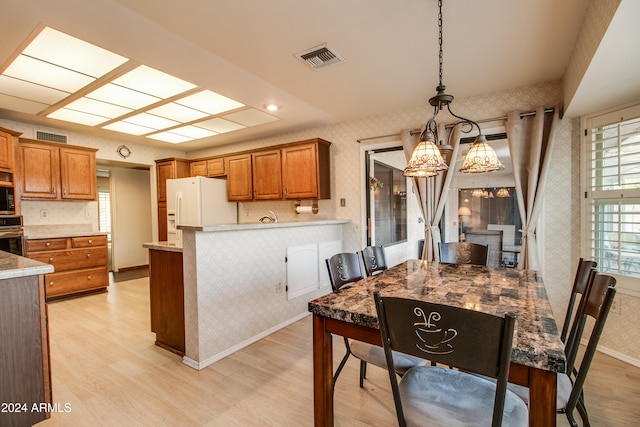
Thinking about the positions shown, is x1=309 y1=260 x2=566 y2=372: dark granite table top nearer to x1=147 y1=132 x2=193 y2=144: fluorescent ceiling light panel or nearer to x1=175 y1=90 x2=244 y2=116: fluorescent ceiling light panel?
x1=175 y1=90 x2=244 y2=116: fluorescent ceiling light panel

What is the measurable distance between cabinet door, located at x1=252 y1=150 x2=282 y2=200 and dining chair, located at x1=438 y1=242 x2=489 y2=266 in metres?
2.55

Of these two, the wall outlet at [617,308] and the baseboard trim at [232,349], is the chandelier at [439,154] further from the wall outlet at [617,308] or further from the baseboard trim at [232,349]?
the baseboard trim at [232,349]

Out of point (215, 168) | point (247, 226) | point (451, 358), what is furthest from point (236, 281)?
point (215, 168)

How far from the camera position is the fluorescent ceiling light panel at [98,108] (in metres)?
3.32

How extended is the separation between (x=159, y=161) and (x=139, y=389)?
4.46 meters

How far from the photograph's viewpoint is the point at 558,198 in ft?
9.64

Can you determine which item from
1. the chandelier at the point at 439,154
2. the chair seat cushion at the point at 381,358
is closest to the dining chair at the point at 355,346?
the chair seat cushion at the point at 381,358

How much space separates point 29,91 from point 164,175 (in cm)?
255

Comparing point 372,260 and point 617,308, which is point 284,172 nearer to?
point 372,260

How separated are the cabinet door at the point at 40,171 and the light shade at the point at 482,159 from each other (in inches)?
214

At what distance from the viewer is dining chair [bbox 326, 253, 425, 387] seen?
157 cm

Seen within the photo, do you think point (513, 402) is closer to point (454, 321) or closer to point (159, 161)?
point (454, 321)

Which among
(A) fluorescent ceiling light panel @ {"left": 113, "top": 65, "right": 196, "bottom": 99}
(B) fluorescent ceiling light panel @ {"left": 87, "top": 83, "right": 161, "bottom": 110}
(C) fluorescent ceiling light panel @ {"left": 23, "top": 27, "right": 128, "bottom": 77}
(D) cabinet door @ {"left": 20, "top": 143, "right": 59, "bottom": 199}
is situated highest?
(C) fluorescent ceiling light panel @ {"left": 23, "top": 27, "right": 128, "bottom": 77}

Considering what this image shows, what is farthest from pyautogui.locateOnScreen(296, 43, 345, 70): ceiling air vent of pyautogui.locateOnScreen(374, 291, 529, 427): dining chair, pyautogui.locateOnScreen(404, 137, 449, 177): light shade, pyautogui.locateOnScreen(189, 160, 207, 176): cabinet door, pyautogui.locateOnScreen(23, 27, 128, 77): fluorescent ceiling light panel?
pyautogui.locateOnScreen(189, 160, 207, 176): cabinet door
